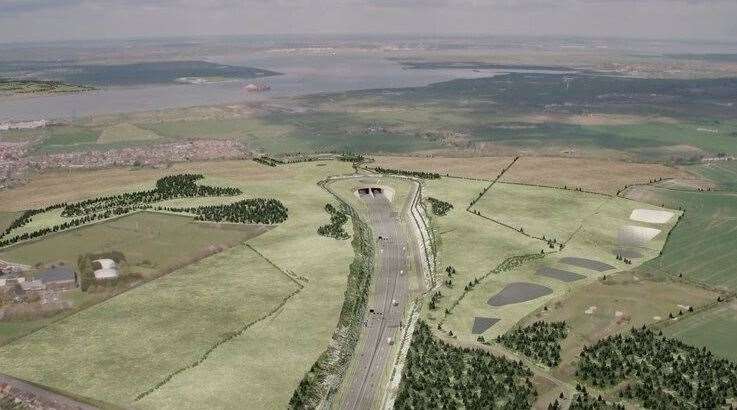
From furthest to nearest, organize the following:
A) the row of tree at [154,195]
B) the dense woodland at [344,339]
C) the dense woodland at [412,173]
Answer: the dense woodland at [412,173] → the row of tree at [154,195] → the dense woodland at [344,339]

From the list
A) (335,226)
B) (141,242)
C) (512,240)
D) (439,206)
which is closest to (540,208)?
(439,206)

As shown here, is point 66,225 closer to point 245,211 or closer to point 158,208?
point 158,208

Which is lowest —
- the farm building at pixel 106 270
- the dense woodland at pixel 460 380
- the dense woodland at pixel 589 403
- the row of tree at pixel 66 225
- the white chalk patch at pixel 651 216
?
the dense woodland at pixel 589 403

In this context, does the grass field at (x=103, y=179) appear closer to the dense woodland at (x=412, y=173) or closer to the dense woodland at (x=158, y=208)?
the dense woodland at (x=158, y=208)

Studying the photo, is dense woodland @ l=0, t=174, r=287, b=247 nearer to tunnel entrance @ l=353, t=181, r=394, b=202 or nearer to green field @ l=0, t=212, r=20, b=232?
green field @ l=0, t=212, r=20, b=232

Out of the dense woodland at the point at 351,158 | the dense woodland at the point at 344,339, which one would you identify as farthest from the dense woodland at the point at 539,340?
the dense woodland at the point at 351,158
